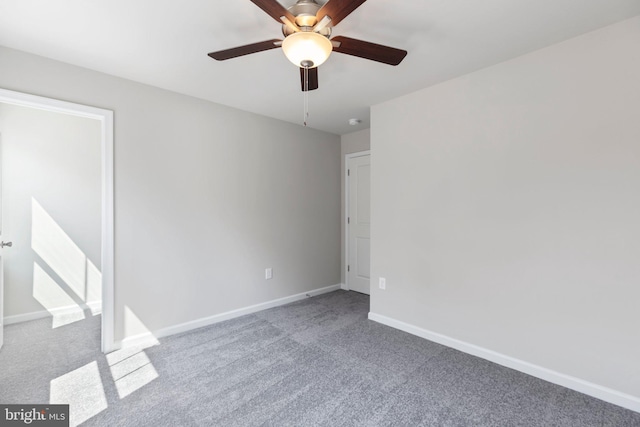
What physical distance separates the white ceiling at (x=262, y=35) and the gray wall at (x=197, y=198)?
0.77ft

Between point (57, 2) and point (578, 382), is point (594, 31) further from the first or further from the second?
point (57, 2)

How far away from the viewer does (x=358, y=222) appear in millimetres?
4273

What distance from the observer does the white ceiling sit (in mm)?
1672

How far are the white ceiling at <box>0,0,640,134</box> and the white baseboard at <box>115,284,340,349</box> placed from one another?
7.66 ft

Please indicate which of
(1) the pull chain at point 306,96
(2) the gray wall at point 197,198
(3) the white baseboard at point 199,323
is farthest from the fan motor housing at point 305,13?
(3) the white baseboard at point 199,323

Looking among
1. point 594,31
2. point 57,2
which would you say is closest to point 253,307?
point 57,2

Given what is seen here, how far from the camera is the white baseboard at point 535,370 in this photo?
5.92 feet

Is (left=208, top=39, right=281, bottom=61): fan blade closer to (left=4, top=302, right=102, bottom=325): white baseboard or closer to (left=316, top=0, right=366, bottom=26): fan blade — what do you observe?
(left=316, top=0, right=366, bottom=26): fan blade

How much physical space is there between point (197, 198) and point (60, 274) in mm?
2059

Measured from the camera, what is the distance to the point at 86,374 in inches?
84.3

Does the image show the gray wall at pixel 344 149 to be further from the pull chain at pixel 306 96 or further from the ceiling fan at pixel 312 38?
the ceiling fan at pixel 312 38

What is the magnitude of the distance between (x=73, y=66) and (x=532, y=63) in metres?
3.56

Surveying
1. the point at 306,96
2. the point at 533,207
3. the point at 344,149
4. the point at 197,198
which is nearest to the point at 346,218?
the point at 344,149

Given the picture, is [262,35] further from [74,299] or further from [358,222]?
[74,299]
